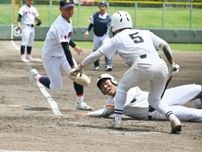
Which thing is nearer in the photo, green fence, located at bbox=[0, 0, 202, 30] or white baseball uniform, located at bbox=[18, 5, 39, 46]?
white baseball uniform, located at bbox=[18, 5, 39, 46]

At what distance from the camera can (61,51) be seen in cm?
1334

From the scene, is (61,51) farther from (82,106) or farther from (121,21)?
(121,21)

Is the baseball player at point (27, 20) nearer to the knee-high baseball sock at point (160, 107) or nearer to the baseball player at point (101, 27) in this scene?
the baseball player at point (101, 27)

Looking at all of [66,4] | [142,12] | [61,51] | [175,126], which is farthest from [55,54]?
[142,12]

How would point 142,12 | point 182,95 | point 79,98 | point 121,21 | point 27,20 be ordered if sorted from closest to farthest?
point 121,21 < point 182,95 < point 79,98 < point 27,20 < point 142,12

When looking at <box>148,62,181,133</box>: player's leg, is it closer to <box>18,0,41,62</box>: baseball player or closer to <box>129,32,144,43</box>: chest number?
<box>129,32,144,43</box>: chest number

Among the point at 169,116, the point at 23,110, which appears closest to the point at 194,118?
the point at 169,116

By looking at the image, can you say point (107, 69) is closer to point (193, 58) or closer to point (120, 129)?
point (193, 58)

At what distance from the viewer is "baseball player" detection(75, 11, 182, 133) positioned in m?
10.1

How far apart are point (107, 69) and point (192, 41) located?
816 inches

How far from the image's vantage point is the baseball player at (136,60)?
10.1 m

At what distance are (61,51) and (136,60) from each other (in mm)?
3469

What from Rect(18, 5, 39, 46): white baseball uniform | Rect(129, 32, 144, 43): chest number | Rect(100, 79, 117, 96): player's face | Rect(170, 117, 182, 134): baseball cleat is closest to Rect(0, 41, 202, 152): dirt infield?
Rect(170, 117, 182, 134): baseball cleat

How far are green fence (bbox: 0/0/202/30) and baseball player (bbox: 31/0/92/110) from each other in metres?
29.8
